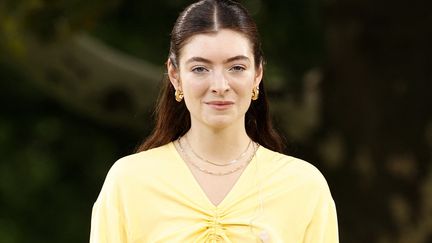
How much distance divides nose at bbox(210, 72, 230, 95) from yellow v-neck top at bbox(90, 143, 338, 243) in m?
0.36

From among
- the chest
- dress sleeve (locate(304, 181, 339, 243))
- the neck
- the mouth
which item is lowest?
dress sleeve (locate(304, 181, 339, 243))

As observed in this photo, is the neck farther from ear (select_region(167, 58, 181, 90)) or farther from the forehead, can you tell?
the forehead

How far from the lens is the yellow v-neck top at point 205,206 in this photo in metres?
5.22

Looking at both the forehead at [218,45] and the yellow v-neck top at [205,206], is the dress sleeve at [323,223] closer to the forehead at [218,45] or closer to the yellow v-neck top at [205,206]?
the yellow v-neck top at [205,206]

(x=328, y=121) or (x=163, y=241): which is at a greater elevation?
(x=328, y=121)

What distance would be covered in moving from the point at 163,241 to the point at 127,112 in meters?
6.07

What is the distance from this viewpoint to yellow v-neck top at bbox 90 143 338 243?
522 centimetres

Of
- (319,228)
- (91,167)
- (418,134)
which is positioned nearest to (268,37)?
(418,134)

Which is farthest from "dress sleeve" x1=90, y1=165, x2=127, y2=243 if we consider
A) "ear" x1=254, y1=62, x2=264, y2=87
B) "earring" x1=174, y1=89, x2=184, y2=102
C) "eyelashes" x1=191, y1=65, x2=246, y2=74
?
"ear" x1=254, y1=62, x2=264, y2=87

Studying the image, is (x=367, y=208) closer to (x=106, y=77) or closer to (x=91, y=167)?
(x=106, y=77)

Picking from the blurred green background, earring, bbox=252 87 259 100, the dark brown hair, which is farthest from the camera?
the blurred green background

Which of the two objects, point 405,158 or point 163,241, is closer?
point 163,241

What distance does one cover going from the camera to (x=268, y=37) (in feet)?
36.3

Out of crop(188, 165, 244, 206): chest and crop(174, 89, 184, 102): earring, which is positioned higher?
crop(174, 89, 184, 102): earring
